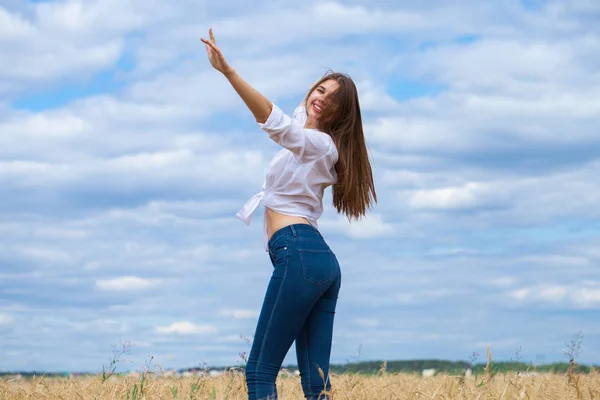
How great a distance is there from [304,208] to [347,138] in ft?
Answer: 1.99

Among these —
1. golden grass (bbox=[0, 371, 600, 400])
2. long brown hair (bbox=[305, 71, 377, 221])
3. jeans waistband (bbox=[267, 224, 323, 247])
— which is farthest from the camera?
golden grass (bbox=[0, 371, 600, 400])

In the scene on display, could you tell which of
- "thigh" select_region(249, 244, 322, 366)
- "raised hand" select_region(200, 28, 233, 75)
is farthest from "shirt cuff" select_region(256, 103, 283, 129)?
"thigh" select_region(249, 244, 322, 366)

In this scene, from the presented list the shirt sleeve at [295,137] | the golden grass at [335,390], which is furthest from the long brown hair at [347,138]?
the golden grass at [335,390]

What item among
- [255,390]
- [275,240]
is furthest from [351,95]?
[255,390]

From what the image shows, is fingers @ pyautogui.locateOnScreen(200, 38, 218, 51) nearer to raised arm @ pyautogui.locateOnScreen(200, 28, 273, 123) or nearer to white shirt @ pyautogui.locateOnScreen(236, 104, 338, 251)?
raised arm @ pyautogui.locateOnScreen(200, 28, 273, 123)

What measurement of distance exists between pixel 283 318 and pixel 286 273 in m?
0.28

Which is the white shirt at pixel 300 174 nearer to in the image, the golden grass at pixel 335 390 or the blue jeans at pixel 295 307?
the blue jeans at pixel 295 307

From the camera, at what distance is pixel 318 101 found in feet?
16.3

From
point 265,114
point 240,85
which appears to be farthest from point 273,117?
point 240,85

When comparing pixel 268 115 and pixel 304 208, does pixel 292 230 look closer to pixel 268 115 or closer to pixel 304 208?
pixel 304 208

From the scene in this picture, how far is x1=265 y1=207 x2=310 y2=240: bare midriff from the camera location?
4629 millimetres

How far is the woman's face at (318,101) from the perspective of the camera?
4.94 metres

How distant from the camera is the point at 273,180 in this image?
4781 mm

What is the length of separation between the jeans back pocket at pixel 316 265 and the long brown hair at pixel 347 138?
0.69 meters
